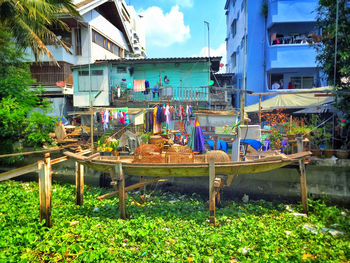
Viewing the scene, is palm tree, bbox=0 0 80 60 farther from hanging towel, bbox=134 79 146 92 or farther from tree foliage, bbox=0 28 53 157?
hanging towel, bbox=134 79 146 92

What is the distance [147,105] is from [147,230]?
1091 cm

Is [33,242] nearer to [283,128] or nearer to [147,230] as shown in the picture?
[147,230]

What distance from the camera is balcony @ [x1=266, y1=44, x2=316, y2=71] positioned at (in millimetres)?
15445

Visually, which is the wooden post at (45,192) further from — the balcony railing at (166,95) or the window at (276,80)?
the window at (276,80)

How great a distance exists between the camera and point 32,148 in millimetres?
12188

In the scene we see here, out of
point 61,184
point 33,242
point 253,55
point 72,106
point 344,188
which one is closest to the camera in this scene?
point 33,242

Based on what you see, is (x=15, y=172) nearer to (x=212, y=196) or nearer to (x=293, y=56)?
(x=212, y=196)

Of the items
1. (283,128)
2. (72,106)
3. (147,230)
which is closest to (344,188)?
(283,128)

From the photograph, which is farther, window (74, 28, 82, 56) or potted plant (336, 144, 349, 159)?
window (74, 28, 82, 56)

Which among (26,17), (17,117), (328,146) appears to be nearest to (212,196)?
(328,146)

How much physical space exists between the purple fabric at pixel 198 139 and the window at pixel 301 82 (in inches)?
438

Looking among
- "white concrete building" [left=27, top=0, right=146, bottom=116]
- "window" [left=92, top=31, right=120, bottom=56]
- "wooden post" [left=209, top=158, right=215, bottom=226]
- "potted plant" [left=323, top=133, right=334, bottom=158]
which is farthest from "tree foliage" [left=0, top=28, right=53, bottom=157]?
"potted plant" [left=323, top=133, right=334, bottom=158]

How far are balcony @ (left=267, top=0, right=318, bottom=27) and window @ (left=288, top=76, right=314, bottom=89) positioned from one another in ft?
12.5

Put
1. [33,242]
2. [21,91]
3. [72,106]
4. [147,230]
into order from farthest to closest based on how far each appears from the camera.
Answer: [72,106] → [21,91] → [147,230] → [33,242]
